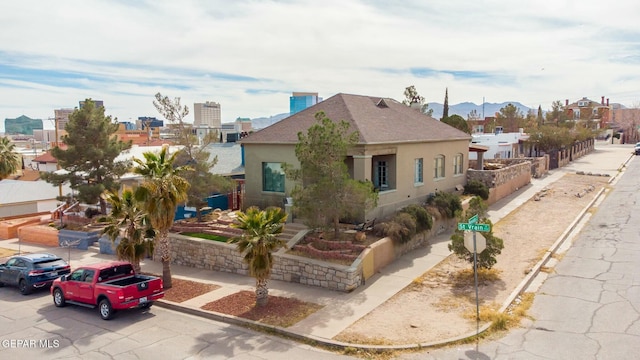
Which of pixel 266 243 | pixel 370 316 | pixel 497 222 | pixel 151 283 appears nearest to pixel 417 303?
pixel 370 316

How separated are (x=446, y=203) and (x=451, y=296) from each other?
381 inches

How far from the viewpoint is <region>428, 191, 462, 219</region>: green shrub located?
80.5 ft

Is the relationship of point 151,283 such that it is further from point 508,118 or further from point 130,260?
point 508,118

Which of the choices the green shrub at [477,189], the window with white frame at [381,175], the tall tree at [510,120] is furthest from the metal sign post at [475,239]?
the tall tree at [510,120]

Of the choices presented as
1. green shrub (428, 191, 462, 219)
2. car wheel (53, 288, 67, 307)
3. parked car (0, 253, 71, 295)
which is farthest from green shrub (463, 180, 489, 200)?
car wheel (53, 288, 67, 307)

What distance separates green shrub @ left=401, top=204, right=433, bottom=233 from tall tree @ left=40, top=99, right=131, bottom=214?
1825 centimetres

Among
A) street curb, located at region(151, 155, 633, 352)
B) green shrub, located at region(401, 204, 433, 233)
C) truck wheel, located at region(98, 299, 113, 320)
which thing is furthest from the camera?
green shrub, located at region(401, 204, 433, 233)

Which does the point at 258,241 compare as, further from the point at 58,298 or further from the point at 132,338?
the point at 58,298

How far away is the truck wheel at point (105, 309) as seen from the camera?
15057mm

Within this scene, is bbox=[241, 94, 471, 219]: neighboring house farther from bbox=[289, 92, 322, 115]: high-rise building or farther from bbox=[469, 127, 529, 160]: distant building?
bbox=[469, 127, 529, 160]: distant building

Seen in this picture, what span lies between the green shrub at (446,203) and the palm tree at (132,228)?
46.6 ft

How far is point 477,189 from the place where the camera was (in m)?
29.0

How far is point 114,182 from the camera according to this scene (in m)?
29.4

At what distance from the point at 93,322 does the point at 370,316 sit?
8.84 metres
